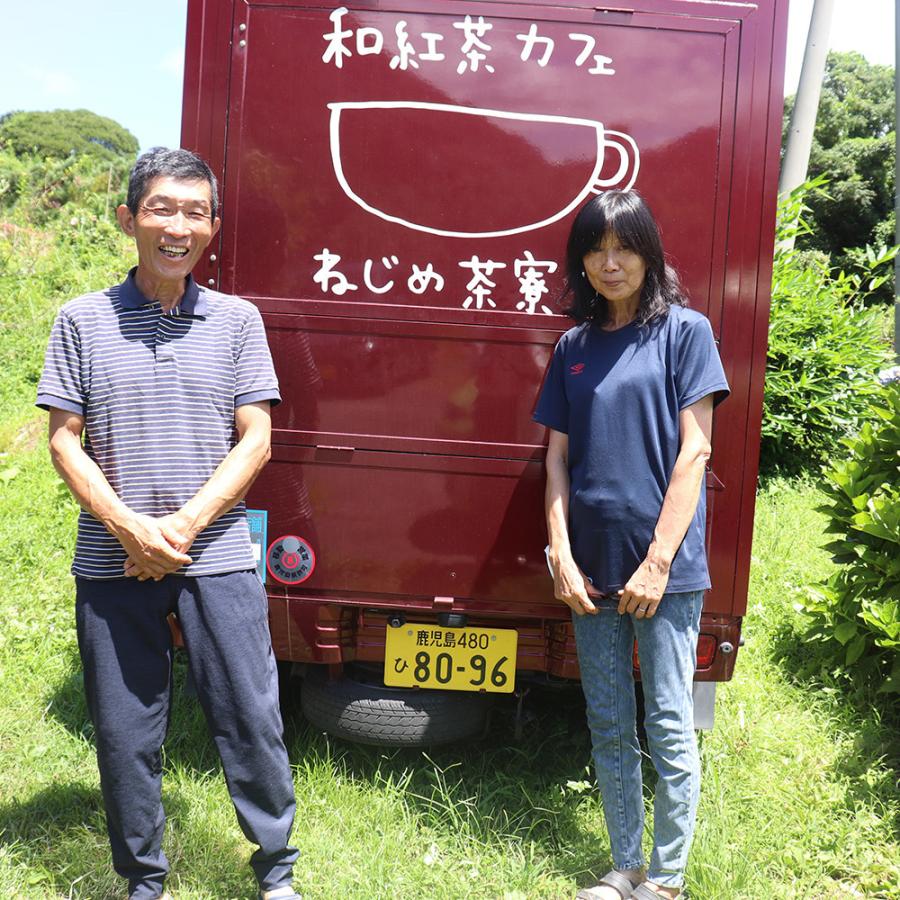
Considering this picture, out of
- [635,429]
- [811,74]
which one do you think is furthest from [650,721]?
[811,74]

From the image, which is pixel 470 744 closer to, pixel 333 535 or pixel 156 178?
pixel 333 535

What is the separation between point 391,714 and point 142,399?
140cm

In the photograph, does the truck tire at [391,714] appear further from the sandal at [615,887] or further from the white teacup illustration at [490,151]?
the white teacup illustration at [490,151]

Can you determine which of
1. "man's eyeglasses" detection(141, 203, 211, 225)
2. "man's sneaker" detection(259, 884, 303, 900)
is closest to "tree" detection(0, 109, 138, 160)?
→ "man's eyeglasses" detection(141, 203, 211, 225)

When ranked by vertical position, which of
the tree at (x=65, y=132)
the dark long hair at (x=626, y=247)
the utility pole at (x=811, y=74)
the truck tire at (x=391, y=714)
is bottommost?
the truck tire at (x=391, y=714)

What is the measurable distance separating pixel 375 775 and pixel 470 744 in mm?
506

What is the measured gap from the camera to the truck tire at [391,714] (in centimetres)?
313

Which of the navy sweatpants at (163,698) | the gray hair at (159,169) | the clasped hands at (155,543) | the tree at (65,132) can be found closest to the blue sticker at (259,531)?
the navy sweatpants at (163,698)

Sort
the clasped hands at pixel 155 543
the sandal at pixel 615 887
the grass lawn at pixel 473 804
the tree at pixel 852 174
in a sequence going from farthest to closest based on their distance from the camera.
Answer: the tree at pixel 852 174 → the grass lawn at pixel 473 804 → the sandal at pixel 615 887 → the clasped hands at pixel 155 543

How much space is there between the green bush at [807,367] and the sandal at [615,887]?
4.61m

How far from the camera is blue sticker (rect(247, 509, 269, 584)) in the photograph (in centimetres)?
299

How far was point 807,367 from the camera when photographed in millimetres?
6785

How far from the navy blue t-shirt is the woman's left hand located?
56 mm

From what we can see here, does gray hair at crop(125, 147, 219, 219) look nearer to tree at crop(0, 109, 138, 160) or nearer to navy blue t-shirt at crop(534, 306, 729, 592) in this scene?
navy blue t-shirt at crop(534, 306, 729, 592)
